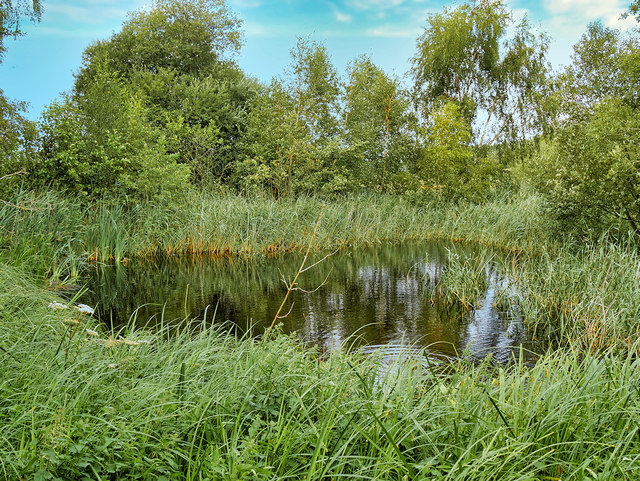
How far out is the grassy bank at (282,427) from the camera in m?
1.76

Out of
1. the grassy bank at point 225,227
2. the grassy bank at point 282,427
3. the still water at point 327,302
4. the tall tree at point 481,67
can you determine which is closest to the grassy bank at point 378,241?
the grassy bank at point 225,227

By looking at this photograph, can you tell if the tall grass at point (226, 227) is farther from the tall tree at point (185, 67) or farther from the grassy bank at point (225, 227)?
the tall tree at point (185, 67)

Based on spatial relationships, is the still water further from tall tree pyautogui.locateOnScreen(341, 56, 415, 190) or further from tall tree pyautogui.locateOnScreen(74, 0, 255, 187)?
tall tree pyautogui.locateOnScreen(74, 0, 255, 187)

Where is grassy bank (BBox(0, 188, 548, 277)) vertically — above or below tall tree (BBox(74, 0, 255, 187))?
below

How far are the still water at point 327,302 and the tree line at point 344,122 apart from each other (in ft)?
8.27

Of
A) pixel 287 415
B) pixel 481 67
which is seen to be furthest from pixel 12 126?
pixel 481 67

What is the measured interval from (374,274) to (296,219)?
365 centimetres

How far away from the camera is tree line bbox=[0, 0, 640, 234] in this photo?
8438 millimetres

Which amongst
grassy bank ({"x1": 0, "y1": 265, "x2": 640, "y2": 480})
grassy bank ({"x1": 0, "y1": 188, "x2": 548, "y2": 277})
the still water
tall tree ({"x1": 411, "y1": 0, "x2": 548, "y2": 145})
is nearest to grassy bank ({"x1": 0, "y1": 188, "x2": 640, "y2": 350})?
grassy bank ({"x1": 0, "y1": 188, "x2": 548, "y2": 277})

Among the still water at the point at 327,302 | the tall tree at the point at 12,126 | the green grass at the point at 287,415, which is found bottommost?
the still water at the point at 327,302

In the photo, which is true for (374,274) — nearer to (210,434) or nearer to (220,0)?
(210,434)

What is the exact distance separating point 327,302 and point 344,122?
1283 cm

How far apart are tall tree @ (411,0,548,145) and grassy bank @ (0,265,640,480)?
19.9 meters

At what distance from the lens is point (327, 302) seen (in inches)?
279
